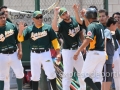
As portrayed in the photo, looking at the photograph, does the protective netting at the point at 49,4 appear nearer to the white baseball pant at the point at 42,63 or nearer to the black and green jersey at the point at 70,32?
the black and green jersey at the point at 70,32

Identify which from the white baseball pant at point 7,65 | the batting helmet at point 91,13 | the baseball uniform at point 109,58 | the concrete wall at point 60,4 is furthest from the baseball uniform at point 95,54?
the concrete wall at point 60,4

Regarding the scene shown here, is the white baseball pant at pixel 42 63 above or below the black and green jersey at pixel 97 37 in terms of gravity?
below

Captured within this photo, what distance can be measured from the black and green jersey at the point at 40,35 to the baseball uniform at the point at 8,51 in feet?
1.01

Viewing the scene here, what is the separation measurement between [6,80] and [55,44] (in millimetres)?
1201

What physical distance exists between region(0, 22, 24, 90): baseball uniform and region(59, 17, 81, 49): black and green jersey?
0.97 m

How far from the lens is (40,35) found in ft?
24.1

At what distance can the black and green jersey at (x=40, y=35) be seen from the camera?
24.1 feet

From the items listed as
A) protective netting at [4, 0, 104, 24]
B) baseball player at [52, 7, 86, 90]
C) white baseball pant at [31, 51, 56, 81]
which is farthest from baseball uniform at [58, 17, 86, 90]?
protective netting at [4, 0, 104, 24]

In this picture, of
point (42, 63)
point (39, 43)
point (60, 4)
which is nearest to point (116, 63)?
point (42, 63)

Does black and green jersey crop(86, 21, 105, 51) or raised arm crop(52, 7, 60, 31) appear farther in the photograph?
raised arm crop(52, 7, 60, 31)

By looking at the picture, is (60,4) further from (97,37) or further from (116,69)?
(97,37)

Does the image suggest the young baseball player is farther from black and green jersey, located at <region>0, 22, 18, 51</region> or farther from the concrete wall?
the concrete wall

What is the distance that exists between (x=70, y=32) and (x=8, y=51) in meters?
1.27

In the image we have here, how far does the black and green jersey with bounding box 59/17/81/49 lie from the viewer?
295 inches
